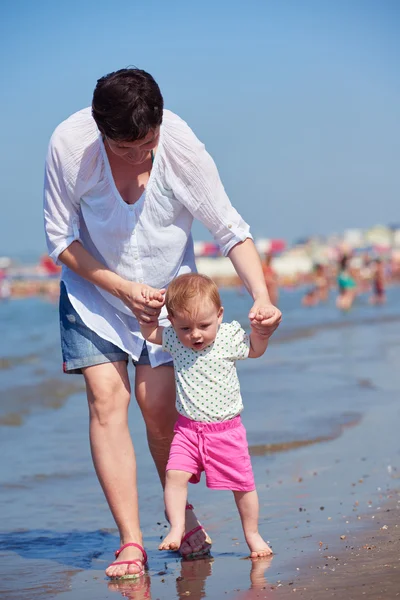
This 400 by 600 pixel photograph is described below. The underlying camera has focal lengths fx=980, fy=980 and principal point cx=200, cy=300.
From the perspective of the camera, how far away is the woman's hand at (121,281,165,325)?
11.6 ft

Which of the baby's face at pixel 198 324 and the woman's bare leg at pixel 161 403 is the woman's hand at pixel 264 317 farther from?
the woman's bare leg at pixel 161 403

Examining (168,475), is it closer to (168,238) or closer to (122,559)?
(122,559)

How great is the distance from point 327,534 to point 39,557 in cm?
116

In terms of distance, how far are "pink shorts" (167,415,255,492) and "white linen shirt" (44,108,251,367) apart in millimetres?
336

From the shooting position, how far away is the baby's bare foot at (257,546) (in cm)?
363

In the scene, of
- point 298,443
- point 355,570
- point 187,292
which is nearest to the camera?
point 355,570

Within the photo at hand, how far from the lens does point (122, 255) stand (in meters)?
3.73

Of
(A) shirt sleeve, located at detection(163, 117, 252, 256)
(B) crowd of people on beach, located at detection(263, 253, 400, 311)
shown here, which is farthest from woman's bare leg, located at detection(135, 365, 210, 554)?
(B) crowd of people on beach, located at detection(263, 253, 400, 311)

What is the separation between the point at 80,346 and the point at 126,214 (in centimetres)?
54

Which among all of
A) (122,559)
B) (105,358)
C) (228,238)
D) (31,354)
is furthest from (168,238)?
(31,354)

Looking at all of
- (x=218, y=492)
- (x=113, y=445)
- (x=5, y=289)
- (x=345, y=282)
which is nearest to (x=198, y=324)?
(x=113, y=445)

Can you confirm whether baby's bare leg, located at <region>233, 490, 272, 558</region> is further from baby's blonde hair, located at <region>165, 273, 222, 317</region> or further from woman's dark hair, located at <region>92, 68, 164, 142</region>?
Answer: woman's dark hair, located at <region>92, 68, 164, 142</region>

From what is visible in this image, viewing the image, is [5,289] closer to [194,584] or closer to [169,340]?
[169,340]

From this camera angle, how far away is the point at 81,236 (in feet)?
12.7
